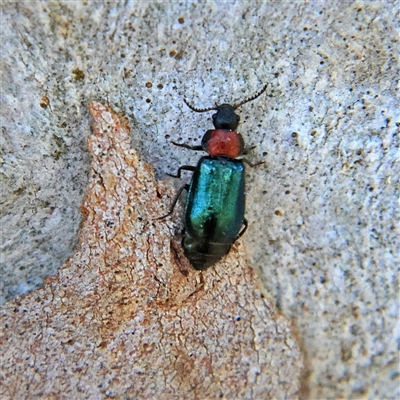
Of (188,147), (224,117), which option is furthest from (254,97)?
(188,147)

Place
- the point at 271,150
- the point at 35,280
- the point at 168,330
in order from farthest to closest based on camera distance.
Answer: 1. the point at 271,150
2. the point at 35,280
3. the point at 168,330

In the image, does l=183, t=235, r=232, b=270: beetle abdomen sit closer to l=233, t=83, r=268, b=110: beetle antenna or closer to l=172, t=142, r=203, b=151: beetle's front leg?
l=172, t=142, r=203, b=151: beetle's front leg

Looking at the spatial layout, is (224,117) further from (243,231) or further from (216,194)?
(243,231)

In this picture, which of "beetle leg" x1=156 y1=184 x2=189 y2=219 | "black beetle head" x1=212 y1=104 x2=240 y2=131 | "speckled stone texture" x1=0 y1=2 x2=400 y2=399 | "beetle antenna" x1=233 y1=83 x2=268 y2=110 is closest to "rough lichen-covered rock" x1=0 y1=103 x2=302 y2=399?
"beetle leg" x1=156 y1=184 x2=189 y2=219

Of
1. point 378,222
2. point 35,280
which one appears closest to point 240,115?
point 378,222

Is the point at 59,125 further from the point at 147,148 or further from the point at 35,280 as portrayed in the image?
the point at 35,280

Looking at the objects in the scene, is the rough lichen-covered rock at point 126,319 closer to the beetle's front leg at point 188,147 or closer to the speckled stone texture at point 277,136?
the speckled stone texture at point 277,136
